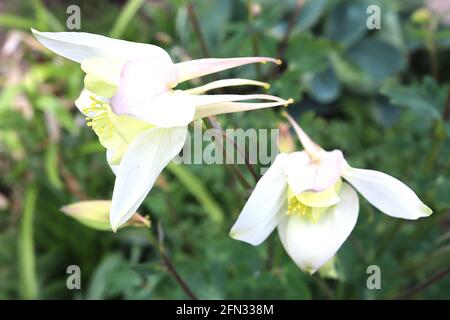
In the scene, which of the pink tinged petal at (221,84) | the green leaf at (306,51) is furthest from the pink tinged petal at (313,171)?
the green leaf at (306,51)

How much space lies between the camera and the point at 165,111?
2.03ft

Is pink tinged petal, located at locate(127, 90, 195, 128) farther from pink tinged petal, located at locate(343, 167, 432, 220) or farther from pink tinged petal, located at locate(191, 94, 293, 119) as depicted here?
pink tinged petal, located at locate(343, 167, 432, 220)

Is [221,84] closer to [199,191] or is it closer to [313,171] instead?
[313,171]

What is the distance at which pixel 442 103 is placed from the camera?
1101mm

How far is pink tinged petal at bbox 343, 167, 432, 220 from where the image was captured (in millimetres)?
672

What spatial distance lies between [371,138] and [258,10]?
80 centimetres

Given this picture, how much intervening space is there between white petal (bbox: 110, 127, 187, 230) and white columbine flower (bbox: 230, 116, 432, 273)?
110mm

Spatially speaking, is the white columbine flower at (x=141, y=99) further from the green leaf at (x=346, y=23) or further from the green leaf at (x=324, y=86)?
the green leaf at (x=346, y=23)

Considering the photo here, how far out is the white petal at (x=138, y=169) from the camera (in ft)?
2.09

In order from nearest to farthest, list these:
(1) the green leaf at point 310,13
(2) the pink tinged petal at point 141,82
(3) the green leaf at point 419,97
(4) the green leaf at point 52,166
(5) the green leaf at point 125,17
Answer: (2) the pink tinged petal at point 141,82, (3) the green leaf at point 419,97, (4) the green leaf at point 52,166, (1) the green leaf at point 310,13, (5) the green leaf at point 125,17

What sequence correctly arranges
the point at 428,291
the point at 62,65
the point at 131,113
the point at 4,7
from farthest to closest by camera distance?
1. the point at 4,7
2. the point at 62,65
3. the point at 428,291
4. the point at 131,113
